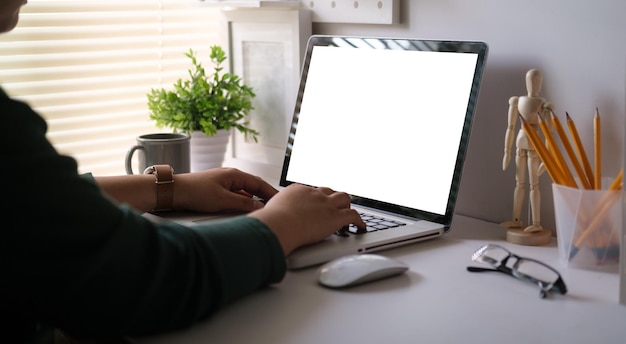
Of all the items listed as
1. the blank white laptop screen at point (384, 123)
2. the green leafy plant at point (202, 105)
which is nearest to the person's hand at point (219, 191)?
the blank white laptop screen at point (384, 123)

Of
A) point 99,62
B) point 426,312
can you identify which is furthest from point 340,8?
point 426,312

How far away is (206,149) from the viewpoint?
174cm

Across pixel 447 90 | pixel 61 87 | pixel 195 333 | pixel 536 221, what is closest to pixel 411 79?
pixel 447 90

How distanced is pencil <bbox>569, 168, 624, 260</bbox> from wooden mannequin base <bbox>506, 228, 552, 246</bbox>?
0.41 ft

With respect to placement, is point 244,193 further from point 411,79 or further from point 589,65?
point 589,65

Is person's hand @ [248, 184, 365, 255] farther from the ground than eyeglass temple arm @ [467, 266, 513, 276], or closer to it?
farther from the ground

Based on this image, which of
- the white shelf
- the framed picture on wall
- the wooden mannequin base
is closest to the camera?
the wooden mannequin base

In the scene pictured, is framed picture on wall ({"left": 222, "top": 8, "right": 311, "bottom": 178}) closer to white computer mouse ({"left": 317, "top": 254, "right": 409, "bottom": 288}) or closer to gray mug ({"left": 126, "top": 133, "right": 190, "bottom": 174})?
gray mug ({"left": 126, "top": 133, "right": 190, "bottom": 174})

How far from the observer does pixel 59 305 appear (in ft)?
2.66

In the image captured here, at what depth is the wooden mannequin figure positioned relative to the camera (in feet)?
3.95

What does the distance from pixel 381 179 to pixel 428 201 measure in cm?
11

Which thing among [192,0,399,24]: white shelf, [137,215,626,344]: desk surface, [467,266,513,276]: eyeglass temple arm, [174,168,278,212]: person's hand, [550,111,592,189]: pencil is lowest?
[137,215,626,344]: desk surface

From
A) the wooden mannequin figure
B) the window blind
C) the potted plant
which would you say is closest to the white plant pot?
the potted plant

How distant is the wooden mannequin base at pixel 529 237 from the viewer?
1220 mm
